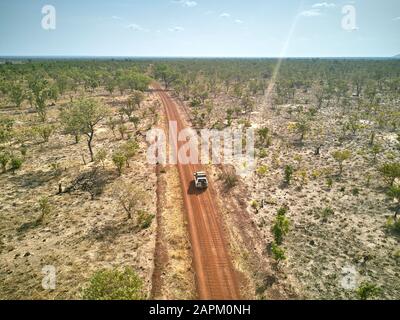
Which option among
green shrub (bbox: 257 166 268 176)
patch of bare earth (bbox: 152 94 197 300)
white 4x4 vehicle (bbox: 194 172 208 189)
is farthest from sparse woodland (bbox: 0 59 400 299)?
white 4x4 vehicle (bbox: 194 172 208 189)

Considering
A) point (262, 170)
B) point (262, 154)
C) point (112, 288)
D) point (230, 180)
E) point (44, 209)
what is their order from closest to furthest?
point (112, 288) < point (44, 209) < point (230, 180) < point (262, 170) < point (262, 154)

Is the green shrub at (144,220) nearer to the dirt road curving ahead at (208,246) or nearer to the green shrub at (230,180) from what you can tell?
the dirt road curving ahead at (208,246)

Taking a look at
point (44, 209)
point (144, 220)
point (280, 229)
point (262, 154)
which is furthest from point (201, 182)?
point (44, 209)

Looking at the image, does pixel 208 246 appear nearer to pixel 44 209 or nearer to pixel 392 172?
pixel 44 209

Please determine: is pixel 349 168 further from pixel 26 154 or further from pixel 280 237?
Answer: pixel 26 154

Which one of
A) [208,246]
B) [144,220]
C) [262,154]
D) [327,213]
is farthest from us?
[262,154]

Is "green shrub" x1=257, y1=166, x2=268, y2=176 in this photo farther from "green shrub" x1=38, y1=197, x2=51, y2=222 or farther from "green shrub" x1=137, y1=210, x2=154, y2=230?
"green shrub" x1=38, y1=197, x2=51, y2=222

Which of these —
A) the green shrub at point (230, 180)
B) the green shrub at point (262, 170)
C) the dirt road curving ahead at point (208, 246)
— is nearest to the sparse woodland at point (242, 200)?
the green shrub at point (230, 180)

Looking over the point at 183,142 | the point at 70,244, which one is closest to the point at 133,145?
the point at 183,142

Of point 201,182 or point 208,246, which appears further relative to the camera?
point 201,182
